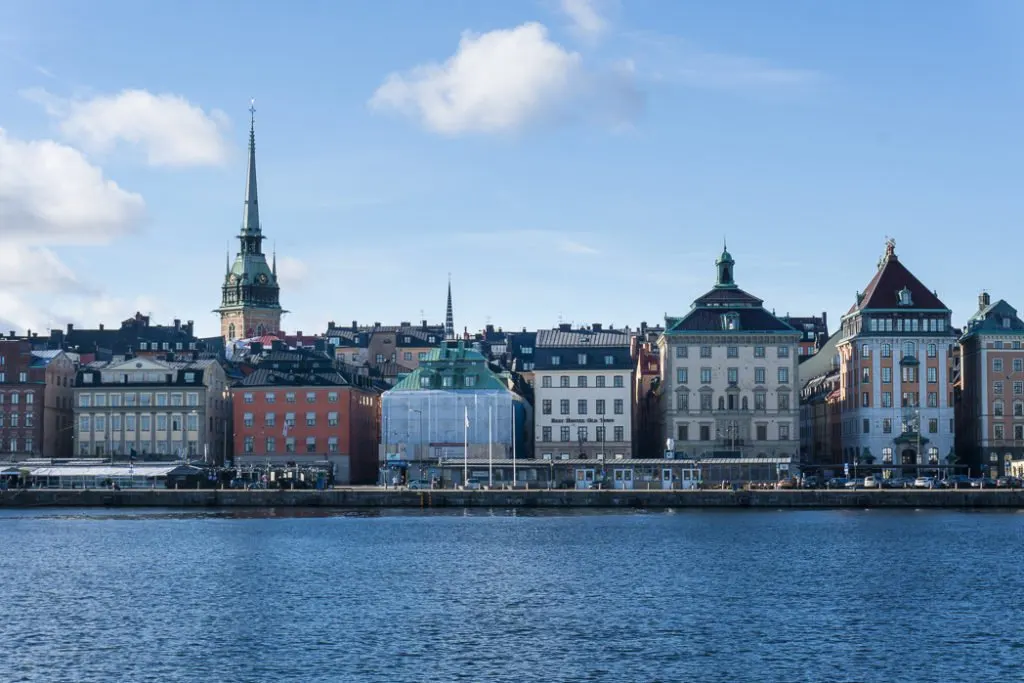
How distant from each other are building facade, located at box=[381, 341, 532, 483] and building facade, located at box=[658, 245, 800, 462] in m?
17.4

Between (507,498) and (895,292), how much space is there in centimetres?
4711

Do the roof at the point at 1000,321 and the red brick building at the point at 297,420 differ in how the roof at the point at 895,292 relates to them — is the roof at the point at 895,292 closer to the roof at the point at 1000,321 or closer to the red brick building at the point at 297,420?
the roof at the point at 1000,321

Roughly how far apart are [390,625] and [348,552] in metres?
32.9

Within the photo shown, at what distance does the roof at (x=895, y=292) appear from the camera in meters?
166

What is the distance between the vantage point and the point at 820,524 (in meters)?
121

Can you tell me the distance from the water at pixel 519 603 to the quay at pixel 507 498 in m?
22.1

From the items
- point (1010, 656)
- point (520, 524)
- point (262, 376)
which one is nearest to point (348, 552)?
point (520, 524)

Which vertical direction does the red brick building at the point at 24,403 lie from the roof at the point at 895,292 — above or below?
below

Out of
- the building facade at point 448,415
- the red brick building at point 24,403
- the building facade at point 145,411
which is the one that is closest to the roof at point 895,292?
the building facade at point 448,415

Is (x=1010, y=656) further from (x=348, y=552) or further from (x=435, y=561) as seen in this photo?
(x=348, y=552)

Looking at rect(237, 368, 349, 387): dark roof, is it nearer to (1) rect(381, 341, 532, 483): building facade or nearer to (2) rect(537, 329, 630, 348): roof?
(1) rect(381, 341, 532, 483): building facade

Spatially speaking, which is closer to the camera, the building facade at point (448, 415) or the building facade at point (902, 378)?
the building facade at point (902, 378)

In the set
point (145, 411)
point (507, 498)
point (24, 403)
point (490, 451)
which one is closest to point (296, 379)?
point (145, 411)

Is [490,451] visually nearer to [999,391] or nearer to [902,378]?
[902,378]
